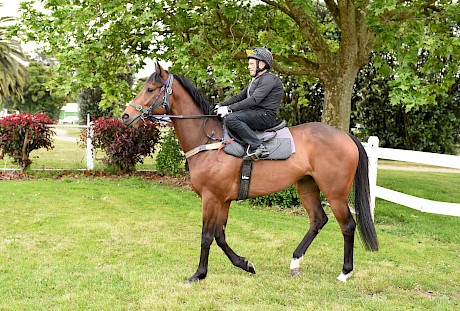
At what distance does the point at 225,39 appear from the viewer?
11320 millimetres

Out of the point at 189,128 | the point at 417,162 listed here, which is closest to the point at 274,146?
the point at 189,128

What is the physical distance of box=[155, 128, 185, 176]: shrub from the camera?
1418cm

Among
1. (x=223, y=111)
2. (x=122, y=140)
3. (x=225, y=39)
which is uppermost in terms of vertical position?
(x=225, y=39)

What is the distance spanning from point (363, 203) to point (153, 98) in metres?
2.88

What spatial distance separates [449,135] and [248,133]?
17.2 meters

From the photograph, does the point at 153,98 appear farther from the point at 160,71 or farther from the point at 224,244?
the point at 224,244

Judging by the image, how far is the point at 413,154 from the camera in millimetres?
7523

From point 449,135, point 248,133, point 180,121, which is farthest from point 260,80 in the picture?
point 449,135

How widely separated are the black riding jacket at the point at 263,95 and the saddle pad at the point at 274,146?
293 mm

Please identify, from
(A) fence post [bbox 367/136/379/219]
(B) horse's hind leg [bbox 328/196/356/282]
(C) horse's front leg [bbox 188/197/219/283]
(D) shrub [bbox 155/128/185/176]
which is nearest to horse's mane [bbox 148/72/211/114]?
(C) horse's front leg [bbox 188/197/219/283]

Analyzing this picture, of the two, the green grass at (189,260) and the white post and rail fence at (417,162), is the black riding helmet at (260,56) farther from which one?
the white post and rail fence at (417,162)

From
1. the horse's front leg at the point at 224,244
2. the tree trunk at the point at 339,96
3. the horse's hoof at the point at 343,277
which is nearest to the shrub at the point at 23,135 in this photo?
the tree trunk at the point at 339,96

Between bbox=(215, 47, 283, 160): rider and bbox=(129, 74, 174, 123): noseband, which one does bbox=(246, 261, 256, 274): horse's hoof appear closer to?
bbox=(215, 47, 283, 160): rider

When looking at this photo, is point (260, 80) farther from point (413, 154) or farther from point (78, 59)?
point (78, 59)
